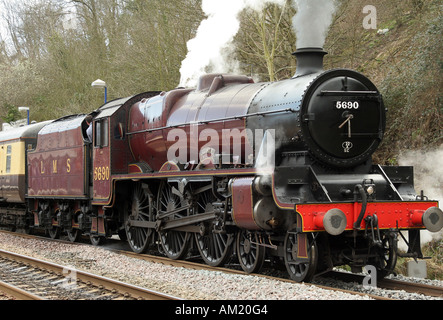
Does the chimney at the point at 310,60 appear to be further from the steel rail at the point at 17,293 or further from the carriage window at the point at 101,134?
the carriage window at the point at 101,134

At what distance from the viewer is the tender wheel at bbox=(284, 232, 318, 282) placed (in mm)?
7199

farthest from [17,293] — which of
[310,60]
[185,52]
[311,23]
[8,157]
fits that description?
[185,52]

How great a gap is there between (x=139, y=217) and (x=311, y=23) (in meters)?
5.61

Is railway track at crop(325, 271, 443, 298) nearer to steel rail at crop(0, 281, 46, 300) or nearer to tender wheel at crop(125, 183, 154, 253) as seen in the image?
tender wheel at crop(125, 183, 154, 253)

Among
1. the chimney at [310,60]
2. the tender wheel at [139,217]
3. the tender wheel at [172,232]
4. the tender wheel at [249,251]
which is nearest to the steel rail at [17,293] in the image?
the tender wheel at [249,251]

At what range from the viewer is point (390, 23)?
2042 centimetres

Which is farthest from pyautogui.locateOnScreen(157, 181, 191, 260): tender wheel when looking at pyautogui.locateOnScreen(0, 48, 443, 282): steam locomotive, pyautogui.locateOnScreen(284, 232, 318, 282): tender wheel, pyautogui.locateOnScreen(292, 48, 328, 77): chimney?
pyautogui.locateOnScreen(292, 48, 328, 77): chimney

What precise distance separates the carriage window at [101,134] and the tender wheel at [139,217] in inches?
49.8

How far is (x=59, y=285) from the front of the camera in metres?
8.12

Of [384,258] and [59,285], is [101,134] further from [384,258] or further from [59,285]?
[384,258]

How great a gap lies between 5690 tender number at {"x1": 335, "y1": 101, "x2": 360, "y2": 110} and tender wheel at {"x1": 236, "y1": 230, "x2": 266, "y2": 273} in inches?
89.8

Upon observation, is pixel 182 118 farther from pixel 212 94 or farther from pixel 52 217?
pixel 52 217

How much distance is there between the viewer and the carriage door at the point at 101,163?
1184cm
